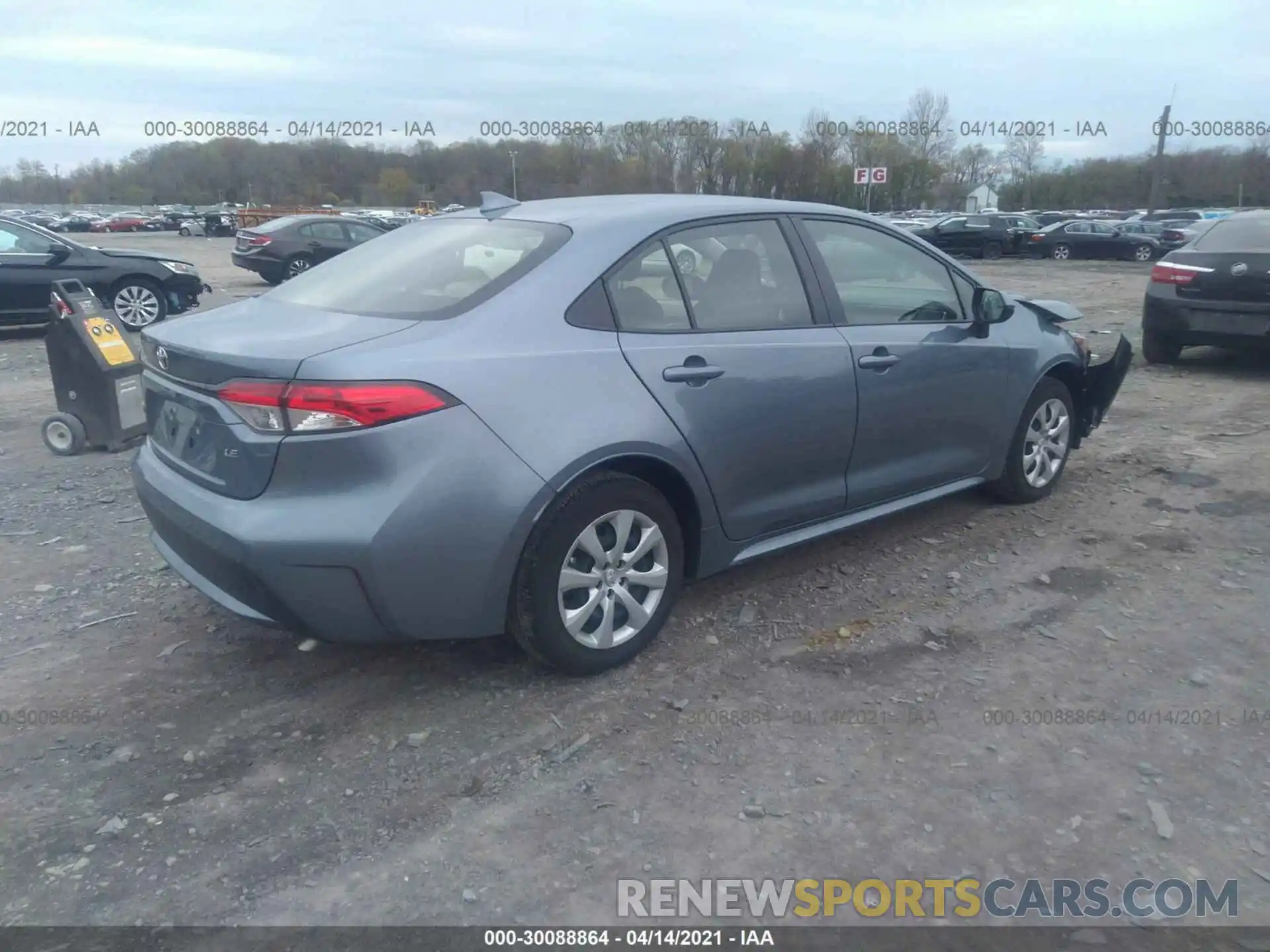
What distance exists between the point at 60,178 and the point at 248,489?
301ft

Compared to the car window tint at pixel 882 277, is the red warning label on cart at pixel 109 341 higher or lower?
lower

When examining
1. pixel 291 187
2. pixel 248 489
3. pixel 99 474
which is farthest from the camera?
pixel 291 187

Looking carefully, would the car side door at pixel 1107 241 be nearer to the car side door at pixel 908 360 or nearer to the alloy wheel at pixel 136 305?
the alloy wheel at pixel 136 305

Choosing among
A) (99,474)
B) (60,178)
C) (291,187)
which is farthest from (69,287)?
(60,178)

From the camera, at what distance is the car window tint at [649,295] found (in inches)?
137

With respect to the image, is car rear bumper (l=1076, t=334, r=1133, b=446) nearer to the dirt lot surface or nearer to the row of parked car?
the dirt lot surface

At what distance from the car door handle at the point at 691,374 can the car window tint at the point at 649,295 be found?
0.49 ft

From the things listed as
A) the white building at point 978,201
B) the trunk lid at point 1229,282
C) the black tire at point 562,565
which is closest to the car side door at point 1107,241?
the white building at point 978,201

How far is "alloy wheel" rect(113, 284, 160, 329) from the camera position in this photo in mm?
11328

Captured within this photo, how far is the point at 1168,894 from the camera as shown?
2512 millimetres

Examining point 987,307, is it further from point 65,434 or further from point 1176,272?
point 65,434

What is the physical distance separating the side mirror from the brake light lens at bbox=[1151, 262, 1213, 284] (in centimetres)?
464

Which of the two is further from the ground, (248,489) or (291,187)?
(291,187)

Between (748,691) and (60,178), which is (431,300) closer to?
(748,691)
